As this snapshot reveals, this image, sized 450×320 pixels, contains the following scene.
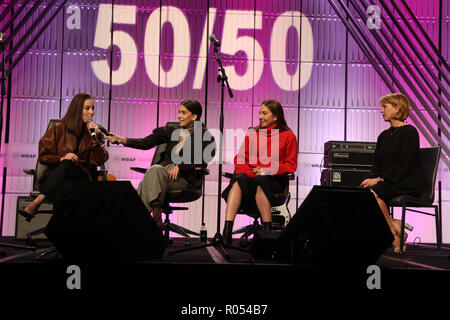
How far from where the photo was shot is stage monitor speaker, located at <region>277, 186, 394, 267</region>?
230 cm

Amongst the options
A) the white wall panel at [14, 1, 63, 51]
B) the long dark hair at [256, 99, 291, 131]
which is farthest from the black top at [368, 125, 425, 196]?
the white wall panel at [14, 1, 63, 51]

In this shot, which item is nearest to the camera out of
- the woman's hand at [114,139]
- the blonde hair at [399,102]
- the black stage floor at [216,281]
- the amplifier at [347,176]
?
the black stage floor at [216,281]

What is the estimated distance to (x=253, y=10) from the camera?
5.84 metres

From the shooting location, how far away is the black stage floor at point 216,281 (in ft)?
7.29

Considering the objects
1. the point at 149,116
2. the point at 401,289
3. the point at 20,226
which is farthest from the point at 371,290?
the point at 149,116

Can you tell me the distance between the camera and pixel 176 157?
4.10 m

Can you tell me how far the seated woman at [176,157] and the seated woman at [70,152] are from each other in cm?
31

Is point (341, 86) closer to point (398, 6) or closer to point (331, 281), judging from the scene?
point (398, 6)

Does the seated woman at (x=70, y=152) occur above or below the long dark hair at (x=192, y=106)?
below

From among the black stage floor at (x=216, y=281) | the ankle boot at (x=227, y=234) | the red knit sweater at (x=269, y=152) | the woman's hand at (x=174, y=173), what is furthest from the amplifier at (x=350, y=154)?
the black stage floor at (x=216, y=281)

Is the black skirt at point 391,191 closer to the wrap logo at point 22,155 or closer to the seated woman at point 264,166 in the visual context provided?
the seated woman at point 264,166

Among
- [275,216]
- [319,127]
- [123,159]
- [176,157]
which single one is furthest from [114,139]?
[319,127]

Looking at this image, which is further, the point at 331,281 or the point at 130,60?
the point at 130,60

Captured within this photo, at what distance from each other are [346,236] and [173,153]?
215cm
